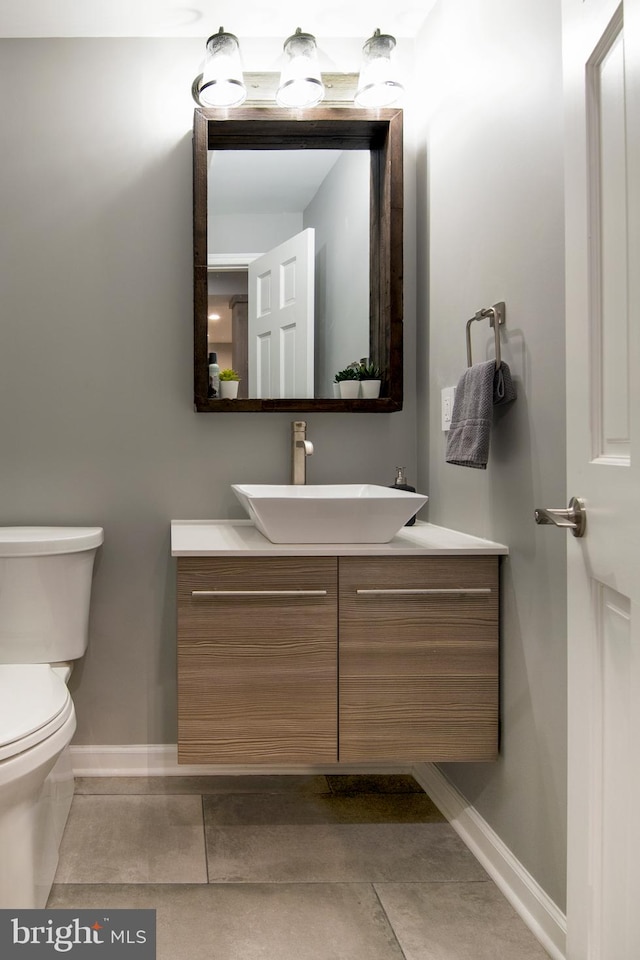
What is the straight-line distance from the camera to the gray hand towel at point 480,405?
1.68 metres

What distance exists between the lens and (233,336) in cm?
231

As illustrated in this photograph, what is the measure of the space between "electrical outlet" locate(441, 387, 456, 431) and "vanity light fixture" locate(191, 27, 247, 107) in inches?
42.1

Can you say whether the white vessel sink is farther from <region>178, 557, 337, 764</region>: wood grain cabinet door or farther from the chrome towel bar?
the chrome towel bar

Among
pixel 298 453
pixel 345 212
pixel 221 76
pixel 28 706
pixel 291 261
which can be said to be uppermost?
pixel 221 76

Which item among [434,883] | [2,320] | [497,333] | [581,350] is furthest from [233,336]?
[434,883]

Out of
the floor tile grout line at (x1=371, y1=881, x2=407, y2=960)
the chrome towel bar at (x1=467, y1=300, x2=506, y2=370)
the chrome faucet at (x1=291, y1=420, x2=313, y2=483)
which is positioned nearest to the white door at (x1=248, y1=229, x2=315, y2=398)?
the chrome faucet at (x1=291, y1=420, x2=313, y2=483)

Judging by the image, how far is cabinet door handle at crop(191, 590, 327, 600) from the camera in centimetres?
174

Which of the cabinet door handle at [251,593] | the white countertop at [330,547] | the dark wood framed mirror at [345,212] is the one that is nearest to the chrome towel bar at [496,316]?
the white countertop at [330,547]

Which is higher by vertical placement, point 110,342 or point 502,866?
point 110,342

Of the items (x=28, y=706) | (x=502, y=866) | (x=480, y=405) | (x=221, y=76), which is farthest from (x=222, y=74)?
(x=502, y=866)

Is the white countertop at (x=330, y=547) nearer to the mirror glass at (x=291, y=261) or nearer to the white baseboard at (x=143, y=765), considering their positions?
the mirror glass at (x=291, y=261)

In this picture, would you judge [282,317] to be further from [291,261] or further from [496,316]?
[496,316]

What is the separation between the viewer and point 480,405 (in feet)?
5.54

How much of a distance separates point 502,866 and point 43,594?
1.39m
